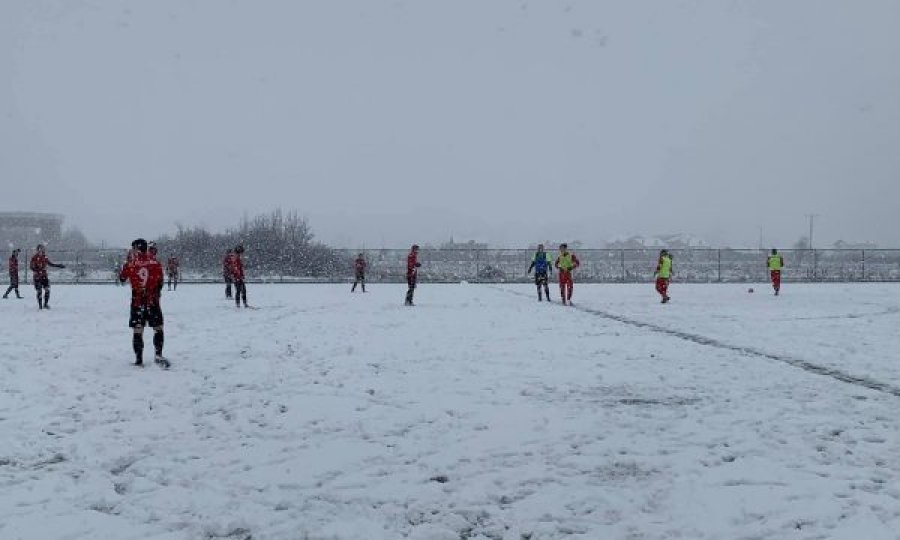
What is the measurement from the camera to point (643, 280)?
42.6 metres

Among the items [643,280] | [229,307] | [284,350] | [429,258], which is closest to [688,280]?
[643,280]

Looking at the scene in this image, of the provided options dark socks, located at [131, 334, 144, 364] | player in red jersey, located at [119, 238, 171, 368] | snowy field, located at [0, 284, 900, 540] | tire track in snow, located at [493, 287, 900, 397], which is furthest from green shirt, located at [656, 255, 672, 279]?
dark socks, located at [131, 334, 144, 364]

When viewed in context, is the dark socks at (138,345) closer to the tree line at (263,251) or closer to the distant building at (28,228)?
the tree line at (263,251)

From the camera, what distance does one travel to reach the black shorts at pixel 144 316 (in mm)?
10102

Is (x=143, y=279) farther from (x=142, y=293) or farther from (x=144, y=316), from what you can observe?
(x=144, y=316)

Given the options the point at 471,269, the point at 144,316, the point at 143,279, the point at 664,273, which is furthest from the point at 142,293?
the point at 471,269

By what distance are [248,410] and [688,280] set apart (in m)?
37.9

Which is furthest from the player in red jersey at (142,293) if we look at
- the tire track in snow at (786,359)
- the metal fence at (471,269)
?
the metal fence at (471,269)

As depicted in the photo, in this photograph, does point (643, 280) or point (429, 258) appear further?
point (429, 258)

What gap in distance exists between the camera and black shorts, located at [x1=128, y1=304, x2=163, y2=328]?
10102 millimetres

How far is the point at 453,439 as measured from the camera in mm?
6332

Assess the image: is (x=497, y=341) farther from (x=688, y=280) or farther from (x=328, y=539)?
(x=688, y=280)

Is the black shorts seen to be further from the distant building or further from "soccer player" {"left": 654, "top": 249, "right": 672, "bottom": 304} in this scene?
the distant building

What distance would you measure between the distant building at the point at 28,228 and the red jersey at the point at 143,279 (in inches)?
3778
